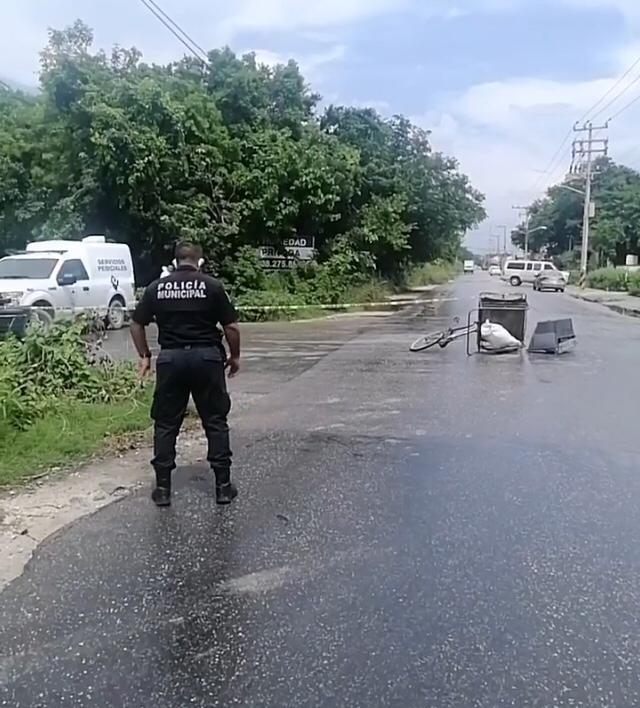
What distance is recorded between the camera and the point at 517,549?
4.65m

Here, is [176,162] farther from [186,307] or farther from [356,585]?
[356,585]

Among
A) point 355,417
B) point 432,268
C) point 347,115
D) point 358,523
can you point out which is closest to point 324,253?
Answer: point 347,115

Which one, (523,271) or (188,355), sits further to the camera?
(523,271)

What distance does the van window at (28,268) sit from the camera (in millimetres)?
18031

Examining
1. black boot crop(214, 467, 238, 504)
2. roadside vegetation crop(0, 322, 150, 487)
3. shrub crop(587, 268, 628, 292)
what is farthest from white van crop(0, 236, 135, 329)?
shrub crop(587, 268, 628, 292)

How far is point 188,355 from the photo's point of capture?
5379 mm

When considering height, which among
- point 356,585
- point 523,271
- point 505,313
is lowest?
point 523,271

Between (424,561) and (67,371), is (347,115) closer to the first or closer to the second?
(67,371)

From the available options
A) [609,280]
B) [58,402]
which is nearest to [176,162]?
[58,402]

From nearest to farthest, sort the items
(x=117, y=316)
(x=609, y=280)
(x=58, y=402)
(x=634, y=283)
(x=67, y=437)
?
(x=67, y=437)
(x=58, y=402)
(x=117, y=316)
(x=634, y=283)
(x=609, y=280)

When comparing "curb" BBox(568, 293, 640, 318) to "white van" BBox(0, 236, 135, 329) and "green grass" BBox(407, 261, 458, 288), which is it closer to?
"white van" BBox(0, 236, 135, 329)

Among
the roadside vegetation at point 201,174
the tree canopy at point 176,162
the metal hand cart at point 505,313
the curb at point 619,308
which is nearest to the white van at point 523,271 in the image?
the curb at point 619,308

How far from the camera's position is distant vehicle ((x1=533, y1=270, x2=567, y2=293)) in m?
50.5

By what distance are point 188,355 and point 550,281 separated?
48034 millimetres
